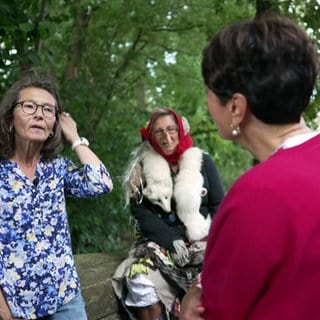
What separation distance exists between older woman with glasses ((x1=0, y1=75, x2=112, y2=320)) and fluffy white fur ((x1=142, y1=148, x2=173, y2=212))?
89 cm

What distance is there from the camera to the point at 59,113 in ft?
8.36

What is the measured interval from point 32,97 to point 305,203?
1.61 m

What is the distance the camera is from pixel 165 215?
3.50m

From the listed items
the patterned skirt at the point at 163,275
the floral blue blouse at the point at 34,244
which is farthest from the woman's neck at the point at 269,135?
the patterned skirt at the point at 163,275

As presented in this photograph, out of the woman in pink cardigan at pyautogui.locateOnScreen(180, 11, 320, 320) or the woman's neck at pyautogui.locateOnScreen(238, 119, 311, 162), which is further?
the woman's neck at pyautogui.locateOnScreen(238, 119, 311, 162)

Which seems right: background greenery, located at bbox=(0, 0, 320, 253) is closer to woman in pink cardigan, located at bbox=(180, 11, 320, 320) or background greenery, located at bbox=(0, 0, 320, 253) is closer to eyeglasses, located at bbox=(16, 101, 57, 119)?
eyeglasses, located at bbox=(16, 101, 57, 119)

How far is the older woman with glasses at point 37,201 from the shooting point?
7.21ft

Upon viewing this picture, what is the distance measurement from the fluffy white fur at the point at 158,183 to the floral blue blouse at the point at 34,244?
43.6 inches

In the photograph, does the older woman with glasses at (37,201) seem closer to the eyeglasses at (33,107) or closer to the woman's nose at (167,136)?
the eyeglasses at (33,107)

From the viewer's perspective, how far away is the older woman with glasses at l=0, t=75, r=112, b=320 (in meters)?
2.20

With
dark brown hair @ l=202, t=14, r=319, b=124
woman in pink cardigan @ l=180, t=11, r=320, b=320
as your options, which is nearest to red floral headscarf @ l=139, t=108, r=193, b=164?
woman in pink cardigan @ l=180, t=11, r=320, b=320

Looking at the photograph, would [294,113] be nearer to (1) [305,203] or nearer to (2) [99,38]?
(1) [305,203]

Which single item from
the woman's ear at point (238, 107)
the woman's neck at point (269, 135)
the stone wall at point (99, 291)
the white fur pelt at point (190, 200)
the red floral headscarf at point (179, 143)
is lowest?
the stone wall at point (99, 291)

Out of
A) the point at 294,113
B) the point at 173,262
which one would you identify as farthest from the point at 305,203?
the point at 173,262
